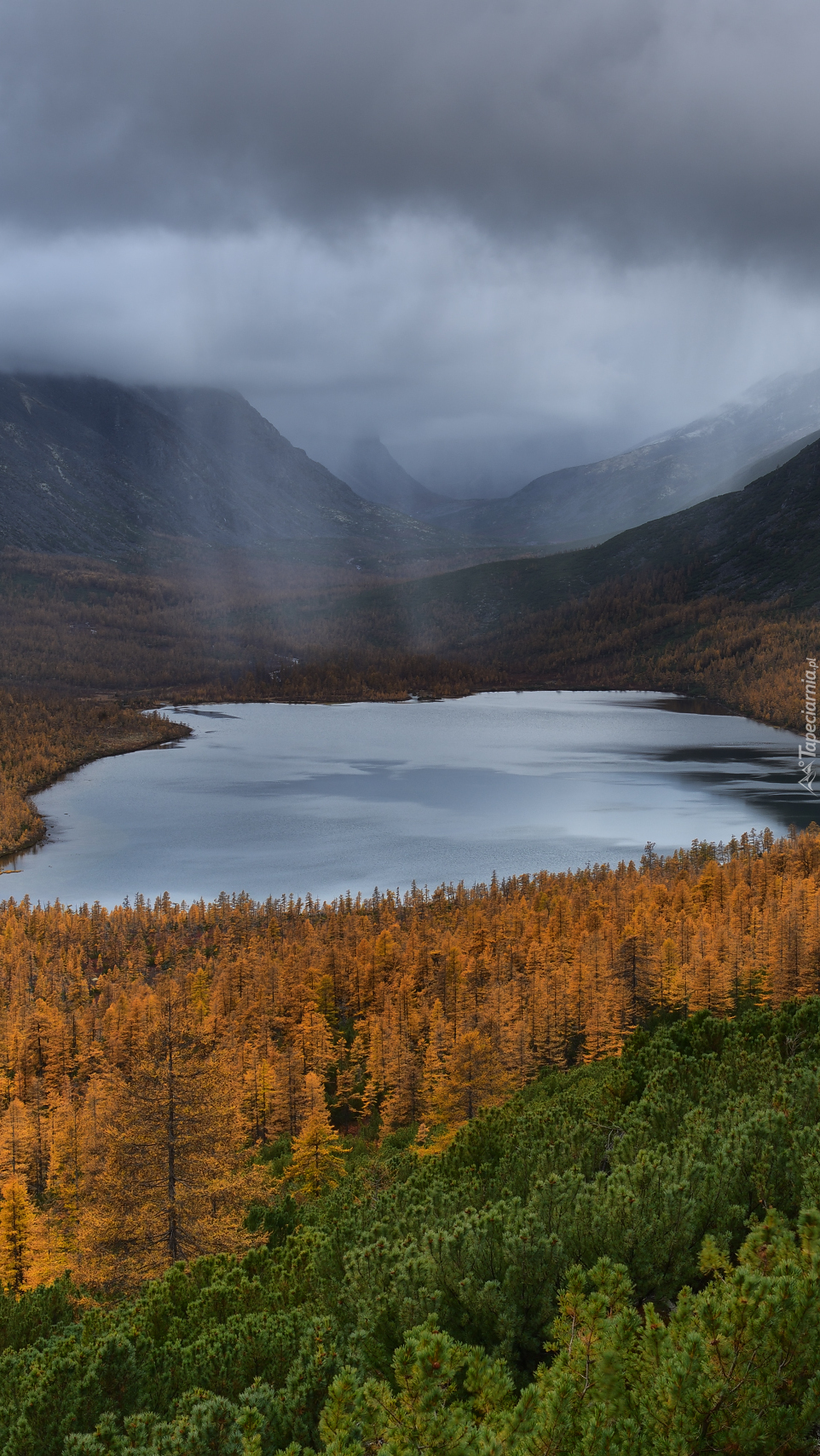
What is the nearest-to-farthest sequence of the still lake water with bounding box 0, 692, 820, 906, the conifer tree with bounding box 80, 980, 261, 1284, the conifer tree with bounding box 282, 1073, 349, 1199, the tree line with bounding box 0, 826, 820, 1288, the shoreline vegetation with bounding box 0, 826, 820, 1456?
the shoreline vegetation with bounding box 0, 826, 820, 1456 → the conifer tree with bounding box 80, 980, 261, 1284 → the tree line with bounding box 0, 826, 820, 1288 → the conifer tree with bounding box 282, 1073, 349, 1199 → the still lake water with bounding box 0, 692, 820, 906

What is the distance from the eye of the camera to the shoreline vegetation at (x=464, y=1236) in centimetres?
569

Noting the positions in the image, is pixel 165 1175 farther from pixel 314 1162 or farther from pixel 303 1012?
pixel 303 1012

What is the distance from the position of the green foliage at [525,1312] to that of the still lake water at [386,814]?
73.9 meters

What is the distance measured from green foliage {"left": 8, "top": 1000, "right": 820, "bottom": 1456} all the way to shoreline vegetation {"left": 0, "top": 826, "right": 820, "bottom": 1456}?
3cm

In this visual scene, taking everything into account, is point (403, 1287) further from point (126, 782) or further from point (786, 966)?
point (126, 782)

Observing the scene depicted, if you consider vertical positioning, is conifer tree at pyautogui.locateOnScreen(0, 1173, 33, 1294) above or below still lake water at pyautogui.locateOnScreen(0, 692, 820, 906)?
below

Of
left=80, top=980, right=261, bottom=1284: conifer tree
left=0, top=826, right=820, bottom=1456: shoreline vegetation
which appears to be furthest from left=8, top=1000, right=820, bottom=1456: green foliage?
left=80, top=980, right=261, bottom=1284: conifer tree

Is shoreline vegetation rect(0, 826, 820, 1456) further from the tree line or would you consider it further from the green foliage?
the tree line

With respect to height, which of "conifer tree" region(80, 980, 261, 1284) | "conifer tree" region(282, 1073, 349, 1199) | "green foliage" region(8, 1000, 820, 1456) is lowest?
"conifer tree" region(282, 1073, 349, 1199)

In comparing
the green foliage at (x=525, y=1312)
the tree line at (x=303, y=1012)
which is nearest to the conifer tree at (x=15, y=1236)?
the tree line at (x=303, y=1012)

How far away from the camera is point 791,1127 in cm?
1062

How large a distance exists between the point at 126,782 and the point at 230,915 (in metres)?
87.2

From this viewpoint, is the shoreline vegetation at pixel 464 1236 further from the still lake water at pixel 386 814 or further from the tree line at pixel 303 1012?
the still lake water at pixel 386 814

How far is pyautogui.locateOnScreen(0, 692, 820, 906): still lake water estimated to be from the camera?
94.2 metres
